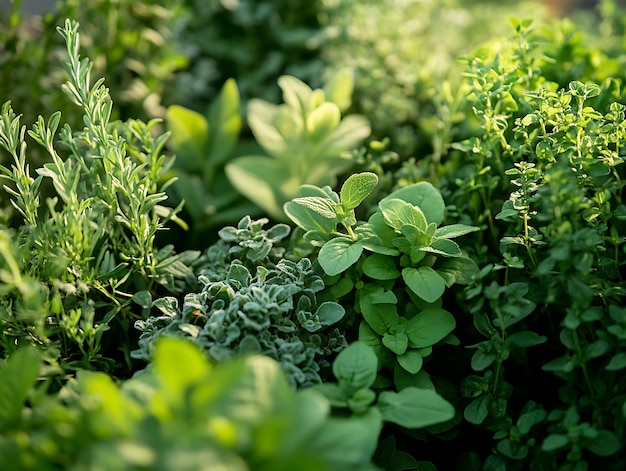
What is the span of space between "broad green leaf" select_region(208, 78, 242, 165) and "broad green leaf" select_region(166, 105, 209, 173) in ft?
0.07

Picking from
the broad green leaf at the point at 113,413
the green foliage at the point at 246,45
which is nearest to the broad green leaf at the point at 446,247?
the broad green leaf at the point at 113,413

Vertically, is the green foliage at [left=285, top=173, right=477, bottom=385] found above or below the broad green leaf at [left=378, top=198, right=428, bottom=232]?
below

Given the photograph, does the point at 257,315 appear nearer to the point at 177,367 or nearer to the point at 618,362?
the point at 177,367

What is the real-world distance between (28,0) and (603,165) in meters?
1.83

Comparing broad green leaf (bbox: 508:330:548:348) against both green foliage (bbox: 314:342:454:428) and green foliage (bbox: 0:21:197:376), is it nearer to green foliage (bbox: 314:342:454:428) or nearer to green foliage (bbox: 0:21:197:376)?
green foliage (bbox: 314:342:454:428)

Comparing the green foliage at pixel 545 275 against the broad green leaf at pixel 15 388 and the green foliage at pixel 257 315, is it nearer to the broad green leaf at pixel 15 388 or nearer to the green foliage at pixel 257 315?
the green foliage at pixel 257 315

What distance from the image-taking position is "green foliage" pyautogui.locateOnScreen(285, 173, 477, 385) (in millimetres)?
796

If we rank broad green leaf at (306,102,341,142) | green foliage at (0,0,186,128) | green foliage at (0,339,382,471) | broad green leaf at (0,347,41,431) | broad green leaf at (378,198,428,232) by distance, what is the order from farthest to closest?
green foliage at (0,0,186,128) < broad green leaf at (306,102,341,142) < broad green leaf at (378,198,428,232) < broad green leaf at (0,347,41,431) < green foliage at (0,339,382,471)

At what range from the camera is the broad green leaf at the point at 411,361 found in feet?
2.55

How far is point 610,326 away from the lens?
Answer: 2.34 ft

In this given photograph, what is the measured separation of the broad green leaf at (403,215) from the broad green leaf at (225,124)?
0.55 meters

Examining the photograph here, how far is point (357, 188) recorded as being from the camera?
0.83 meters

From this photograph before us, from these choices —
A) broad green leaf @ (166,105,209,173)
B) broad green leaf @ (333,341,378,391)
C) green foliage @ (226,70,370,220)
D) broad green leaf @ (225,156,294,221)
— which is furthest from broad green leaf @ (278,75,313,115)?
broad green leaf @ (333,341,378,391)

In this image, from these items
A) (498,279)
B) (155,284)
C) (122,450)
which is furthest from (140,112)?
(122,450)
